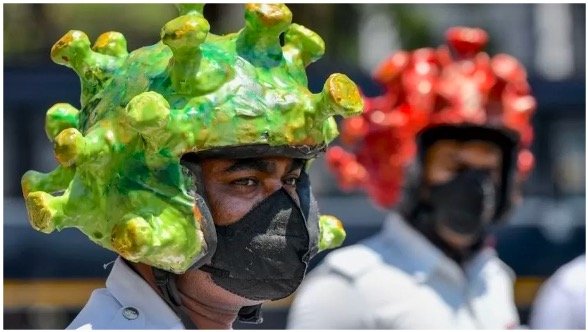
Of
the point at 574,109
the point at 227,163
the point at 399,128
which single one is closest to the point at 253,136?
the point at 227,163

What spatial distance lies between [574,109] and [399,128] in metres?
2.70

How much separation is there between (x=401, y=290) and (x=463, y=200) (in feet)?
1.92

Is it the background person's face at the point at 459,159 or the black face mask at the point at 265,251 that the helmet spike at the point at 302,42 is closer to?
the black face mask at the point at 265,251

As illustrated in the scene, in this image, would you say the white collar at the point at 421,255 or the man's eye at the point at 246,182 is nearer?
the man's eye at the point at 246,182

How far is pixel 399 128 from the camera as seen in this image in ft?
20.6

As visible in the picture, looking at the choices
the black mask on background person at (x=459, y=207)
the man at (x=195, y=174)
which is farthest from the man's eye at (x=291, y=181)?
the black mask on background person at (x=459, y=207)

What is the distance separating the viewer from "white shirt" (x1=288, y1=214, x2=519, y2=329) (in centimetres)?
549

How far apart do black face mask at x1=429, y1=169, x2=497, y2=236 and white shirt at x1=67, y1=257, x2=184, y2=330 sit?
2.71 m

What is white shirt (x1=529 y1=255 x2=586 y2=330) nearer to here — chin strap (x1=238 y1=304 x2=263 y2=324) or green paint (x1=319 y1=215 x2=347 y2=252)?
green paint (x1=319 y1=215 x2=347 y2=252)

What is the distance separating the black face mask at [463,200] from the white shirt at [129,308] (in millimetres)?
2706

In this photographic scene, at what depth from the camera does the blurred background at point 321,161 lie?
8148 millimetres

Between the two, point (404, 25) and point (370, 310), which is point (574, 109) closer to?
point (404, 25)

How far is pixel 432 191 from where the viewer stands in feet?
20.1

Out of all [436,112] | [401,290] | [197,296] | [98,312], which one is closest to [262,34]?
[197,296]
